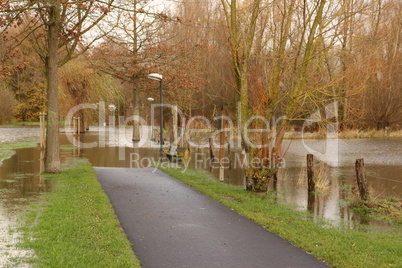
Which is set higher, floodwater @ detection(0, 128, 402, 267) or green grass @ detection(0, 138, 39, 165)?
green grass @ detection(0, 138, 39, 165)

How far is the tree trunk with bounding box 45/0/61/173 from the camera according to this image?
14.9m

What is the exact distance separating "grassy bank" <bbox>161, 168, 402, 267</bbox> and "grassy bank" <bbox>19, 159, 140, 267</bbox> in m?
3.07

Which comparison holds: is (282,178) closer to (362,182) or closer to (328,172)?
(328,172)

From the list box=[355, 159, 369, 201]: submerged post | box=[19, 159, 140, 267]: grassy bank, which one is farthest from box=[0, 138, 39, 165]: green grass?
box=[355, 159, 369, 201]: submerged post

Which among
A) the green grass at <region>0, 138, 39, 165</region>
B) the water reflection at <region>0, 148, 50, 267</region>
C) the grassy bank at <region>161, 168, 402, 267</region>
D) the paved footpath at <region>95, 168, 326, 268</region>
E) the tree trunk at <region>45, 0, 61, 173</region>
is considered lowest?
the grassy bank at <region>161, 168, 402, 267</region>

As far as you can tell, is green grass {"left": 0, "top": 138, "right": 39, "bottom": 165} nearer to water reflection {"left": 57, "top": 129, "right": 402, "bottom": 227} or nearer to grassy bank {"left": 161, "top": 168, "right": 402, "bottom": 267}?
water reflection {"left": 57, "top": 129, "right": 402, "bottom": 227}

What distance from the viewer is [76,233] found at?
7648 millimetres

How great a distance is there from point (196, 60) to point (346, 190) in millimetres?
24804

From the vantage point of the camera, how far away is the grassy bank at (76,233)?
6285 millimetres

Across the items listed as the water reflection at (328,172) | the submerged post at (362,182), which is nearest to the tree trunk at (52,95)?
the water reflection at (328,172)

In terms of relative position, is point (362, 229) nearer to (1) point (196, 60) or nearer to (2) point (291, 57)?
(2) point (291, 57)

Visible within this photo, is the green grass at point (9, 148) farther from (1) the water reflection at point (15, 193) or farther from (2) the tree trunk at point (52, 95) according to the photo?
(2) the tree trunk at point (52, 95)

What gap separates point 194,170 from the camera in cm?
2017

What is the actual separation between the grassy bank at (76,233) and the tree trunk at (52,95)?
3.87 m
